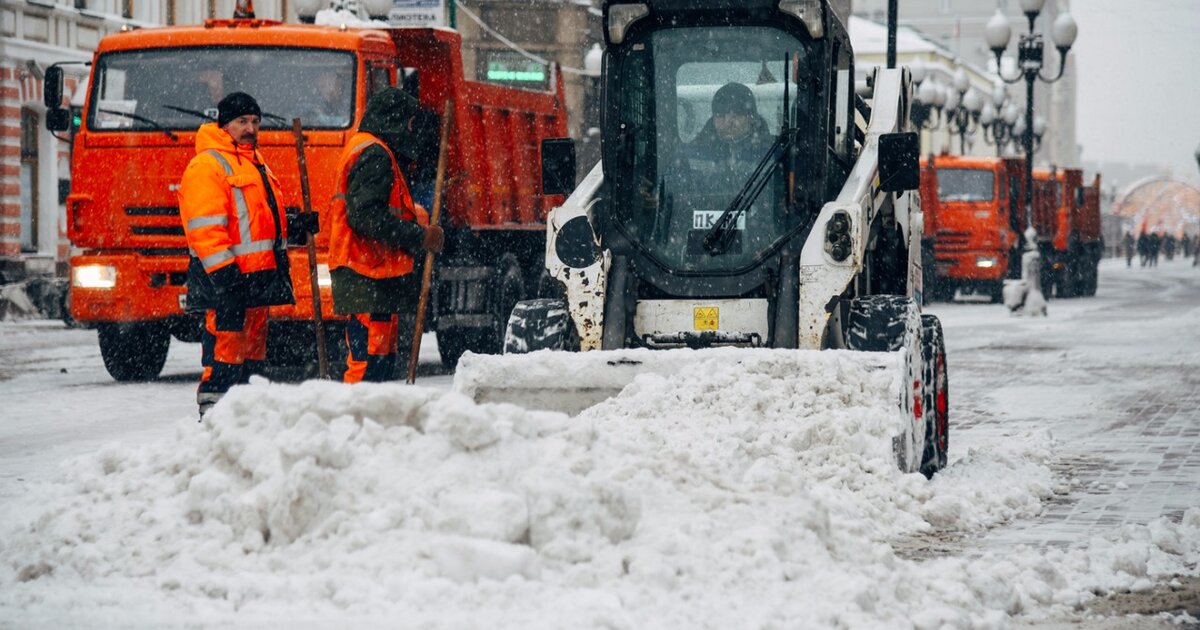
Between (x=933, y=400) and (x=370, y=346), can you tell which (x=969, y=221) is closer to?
(x=933, y=400)

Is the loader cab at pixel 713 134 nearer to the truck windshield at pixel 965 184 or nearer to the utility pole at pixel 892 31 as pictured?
the utility pole at pixel 892 31

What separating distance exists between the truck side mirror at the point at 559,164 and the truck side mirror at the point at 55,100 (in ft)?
20.3

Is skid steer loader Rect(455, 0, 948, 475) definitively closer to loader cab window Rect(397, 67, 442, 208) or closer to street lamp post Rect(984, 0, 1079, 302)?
loader cab window Rect(397, 67, 442, 208)

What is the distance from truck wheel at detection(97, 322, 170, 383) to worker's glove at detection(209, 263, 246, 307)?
5.76 meters

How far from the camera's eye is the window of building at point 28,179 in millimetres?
31297

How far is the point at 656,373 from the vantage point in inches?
312

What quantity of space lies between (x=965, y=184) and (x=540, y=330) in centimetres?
2607

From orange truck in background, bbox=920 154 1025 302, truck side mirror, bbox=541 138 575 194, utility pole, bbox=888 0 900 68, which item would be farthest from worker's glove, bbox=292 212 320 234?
orange truck in background, bbox=920 154 1025 302

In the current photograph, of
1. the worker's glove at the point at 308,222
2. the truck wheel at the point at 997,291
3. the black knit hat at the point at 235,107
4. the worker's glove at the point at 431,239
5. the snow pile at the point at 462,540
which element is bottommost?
the truck wheel at the point at 997,291

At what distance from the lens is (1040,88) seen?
115 m

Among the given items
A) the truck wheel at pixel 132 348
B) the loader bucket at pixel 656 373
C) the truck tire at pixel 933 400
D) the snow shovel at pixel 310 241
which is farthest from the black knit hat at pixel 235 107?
the truck wheel at pixel 132 348

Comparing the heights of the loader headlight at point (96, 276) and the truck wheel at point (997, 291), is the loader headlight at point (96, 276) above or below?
above

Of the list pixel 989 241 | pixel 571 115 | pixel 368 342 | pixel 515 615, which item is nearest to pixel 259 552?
pixel 515 615

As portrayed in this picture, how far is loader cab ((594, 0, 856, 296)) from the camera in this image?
9164mm
